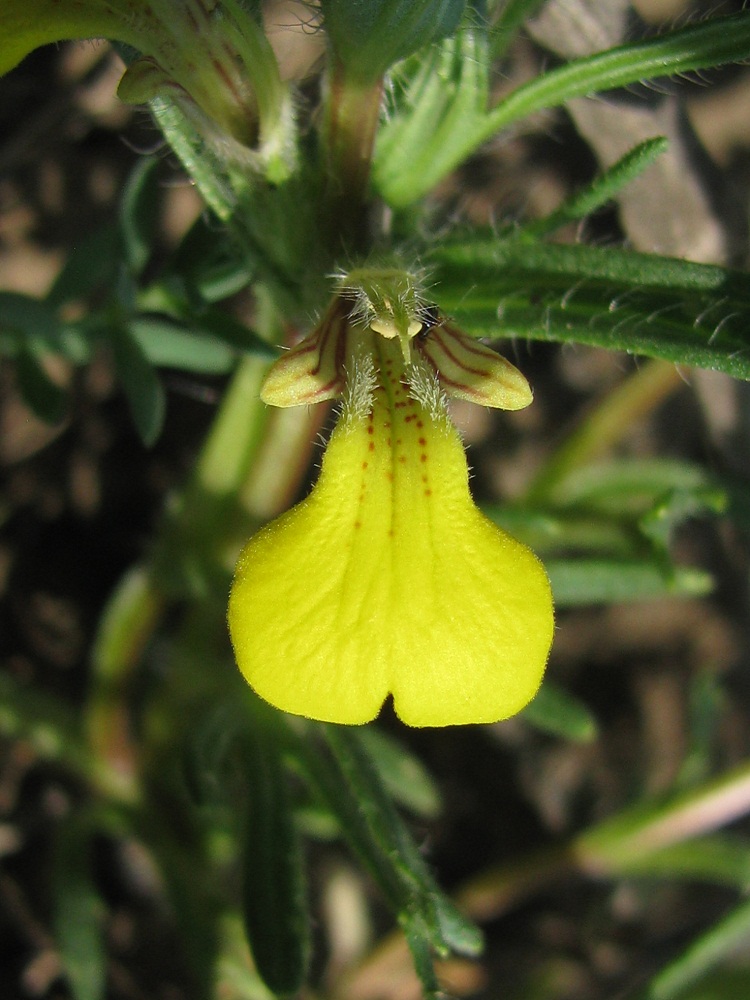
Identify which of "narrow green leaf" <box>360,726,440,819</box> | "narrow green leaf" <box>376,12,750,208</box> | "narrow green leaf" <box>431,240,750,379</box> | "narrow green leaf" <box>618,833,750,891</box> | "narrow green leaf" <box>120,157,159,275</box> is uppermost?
"narrow green leaf" <box>120,157,159,275</box>

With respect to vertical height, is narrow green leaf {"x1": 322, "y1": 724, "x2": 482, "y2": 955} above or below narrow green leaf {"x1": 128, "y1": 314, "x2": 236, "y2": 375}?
below

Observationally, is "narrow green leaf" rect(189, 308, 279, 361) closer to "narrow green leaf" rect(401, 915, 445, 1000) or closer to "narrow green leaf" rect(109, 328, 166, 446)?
"narrow green leaf" rect(109, 328, 166, 446)

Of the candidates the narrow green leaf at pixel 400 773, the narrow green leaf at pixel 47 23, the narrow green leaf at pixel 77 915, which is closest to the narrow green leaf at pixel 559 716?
the narrow green leaf at pixel 400 773

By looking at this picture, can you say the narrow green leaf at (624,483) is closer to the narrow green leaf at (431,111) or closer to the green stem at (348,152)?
the narrow green leaf at (431,111)

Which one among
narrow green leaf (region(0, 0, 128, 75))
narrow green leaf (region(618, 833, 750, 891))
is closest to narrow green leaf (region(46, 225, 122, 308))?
narrow green leaf (region(0, 0, 128, 75))

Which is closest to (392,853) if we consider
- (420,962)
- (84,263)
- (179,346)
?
(420,962)

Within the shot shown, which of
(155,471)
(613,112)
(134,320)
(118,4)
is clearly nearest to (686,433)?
(613,112)

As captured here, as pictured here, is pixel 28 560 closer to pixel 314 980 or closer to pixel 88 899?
pixel 88 899
